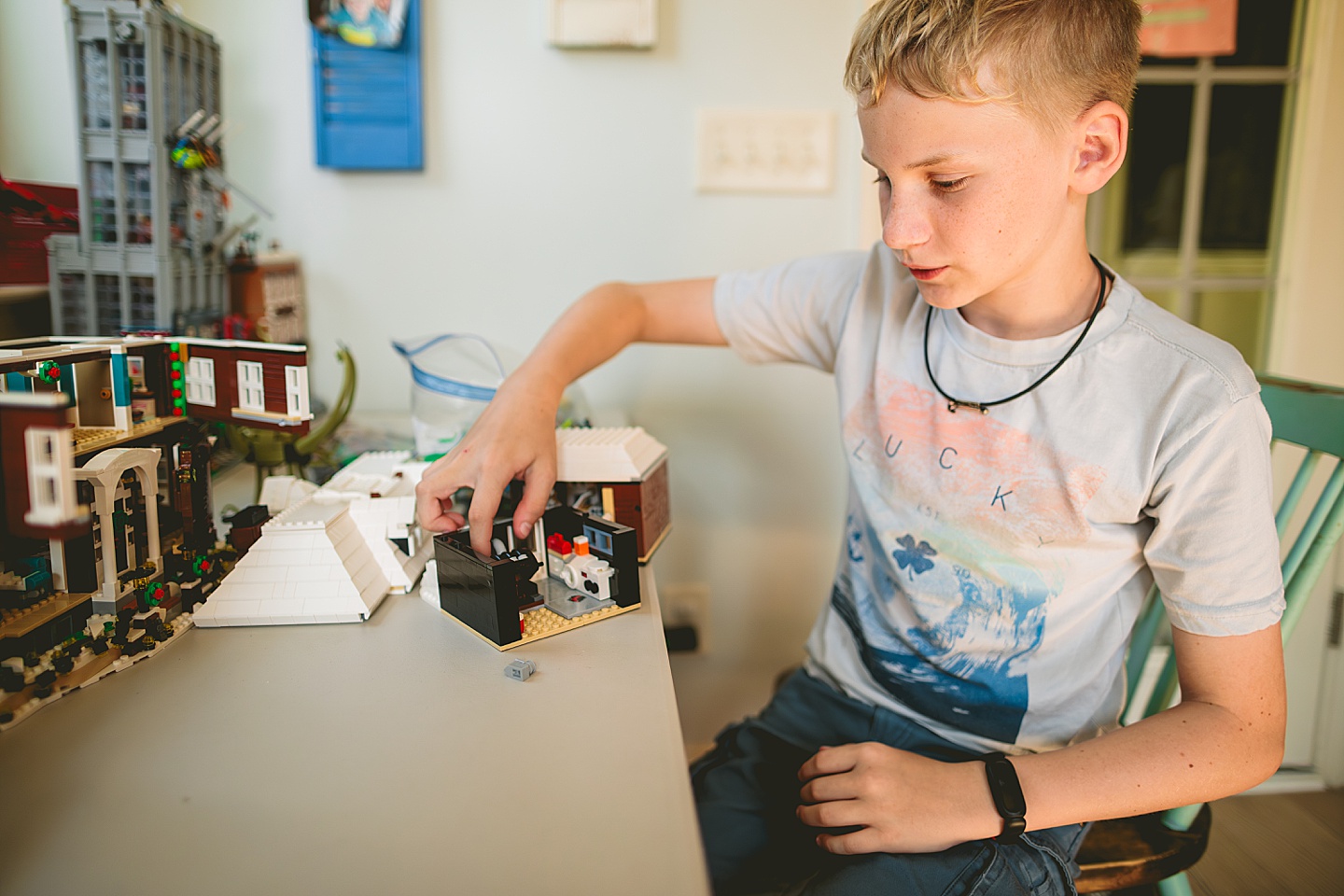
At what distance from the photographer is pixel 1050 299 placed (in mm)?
823

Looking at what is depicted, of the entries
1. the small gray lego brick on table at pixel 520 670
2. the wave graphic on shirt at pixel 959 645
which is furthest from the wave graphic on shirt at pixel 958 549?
the small gray lego brick on table at pixel 520 670

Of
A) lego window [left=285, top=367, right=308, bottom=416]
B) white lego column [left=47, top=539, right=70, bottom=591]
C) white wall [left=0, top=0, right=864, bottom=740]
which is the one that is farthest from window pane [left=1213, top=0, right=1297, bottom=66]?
white lego column [left=47, top=539, right=70, bottom=591]

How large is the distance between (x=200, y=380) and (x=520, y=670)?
40 cm

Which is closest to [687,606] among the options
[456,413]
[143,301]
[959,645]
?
[456,413]

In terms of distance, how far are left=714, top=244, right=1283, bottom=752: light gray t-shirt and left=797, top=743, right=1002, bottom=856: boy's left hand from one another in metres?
0.16

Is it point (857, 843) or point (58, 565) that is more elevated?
point (58, 565)

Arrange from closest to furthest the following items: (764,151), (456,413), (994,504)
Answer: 1. (994,504)
2. (456,413)
3. (764,151)

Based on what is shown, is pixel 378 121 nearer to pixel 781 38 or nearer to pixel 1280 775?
pixel 781 38

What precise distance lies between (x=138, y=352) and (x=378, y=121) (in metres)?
0.69

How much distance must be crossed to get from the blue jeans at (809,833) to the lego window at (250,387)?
573 millimetres

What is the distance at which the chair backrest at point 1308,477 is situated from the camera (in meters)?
0.85

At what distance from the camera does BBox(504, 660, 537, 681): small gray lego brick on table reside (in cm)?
62

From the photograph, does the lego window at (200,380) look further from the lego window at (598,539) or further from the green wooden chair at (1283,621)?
the green wooden chair at (1283,621)

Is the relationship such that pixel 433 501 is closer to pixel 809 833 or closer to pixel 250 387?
pixel 250 387
